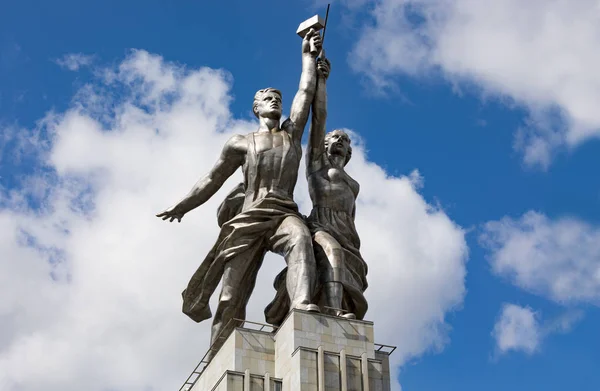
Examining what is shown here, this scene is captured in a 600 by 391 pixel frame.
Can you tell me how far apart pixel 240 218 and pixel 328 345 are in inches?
166

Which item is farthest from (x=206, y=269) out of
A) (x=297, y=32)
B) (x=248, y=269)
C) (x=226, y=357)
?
(x=297, y=32)

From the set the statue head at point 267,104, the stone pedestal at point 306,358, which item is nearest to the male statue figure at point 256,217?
the statue head at point 267,104

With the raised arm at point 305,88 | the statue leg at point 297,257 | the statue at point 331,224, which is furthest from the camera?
the raised arm at point 305,88

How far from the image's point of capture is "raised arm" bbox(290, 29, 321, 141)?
29578mm

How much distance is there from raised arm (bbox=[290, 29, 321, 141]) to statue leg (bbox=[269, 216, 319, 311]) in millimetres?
2740

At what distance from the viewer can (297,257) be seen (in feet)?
88.6

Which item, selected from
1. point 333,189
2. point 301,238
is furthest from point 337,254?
point 333,189

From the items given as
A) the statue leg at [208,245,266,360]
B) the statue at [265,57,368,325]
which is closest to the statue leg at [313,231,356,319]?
the statue at [265,57,368,325]

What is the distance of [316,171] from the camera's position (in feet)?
98.1

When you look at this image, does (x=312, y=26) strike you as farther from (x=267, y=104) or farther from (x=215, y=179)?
(x=215, y=179)

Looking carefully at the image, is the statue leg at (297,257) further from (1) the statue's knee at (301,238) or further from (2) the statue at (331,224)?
(2) the statue at (331,224)

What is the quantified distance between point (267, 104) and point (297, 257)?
4.59m

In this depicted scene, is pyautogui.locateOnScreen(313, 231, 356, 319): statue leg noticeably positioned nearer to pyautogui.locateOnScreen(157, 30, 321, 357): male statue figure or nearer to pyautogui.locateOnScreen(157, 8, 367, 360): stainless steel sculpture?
pyautogui.locateOnScreen(157, 8, 367, 360): stainless steel sculpture

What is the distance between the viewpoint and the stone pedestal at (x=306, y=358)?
980 inches
